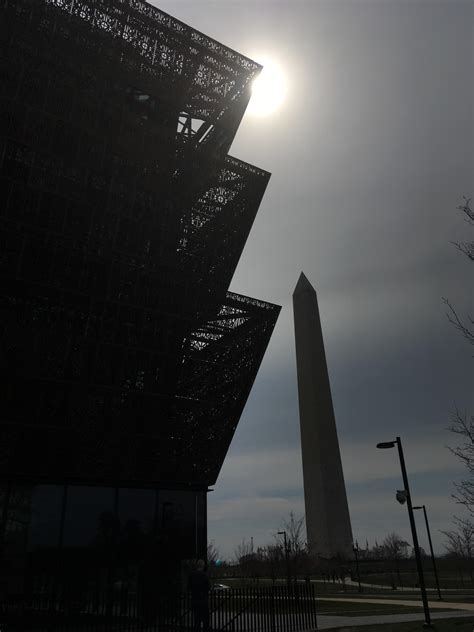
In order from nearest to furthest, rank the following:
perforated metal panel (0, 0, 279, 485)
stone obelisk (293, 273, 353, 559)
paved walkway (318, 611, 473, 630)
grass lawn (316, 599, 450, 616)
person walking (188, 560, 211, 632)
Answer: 1. person walking (188, 560, 211, 632)
2. paved walkway (318, 611, 473, 630)
3. perforated metal panel (0, 0, 279, 485)
4. grass lawn (316, 599, 450, 616)
5. stone obelisk (293, 273, 353, 559)

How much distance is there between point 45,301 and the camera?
1938 centimetres

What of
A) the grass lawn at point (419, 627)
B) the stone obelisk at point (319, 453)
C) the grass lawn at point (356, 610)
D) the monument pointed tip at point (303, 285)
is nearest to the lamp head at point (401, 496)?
the grass lawn at point (419, 627)

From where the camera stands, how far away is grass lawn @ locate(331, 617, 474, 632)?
1473 centimetres

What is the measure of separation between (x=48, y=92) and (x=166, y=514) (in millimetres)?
17521

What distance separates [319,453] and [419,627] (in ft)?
117

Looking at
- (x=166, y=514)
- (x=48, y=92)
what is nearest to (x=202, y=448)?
(x=166, y=514)

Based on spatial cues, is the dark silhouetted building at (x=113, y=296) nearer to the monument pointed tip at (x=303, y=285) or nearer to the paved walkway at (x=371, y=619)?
the paved walkway at (x=371, y=619)

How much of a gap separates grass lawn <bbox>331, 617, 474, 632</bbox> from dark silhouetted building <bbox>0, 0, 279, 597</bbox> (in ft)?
25.5

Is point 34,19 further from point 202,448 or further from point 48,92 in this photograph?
point 202,448

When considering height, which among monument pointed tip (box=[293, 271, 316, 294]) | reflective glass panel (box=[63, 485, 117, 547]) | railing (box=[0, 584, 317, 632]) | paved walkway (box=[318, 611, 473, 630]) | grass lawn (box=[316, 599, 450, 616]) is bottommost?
grass lawn (box=[316, 599, 450, 616])

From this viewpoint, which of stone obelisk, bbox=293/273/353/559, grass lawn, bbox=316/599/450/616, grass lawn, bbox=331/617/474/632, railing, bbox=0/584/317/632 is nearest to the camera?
grass lawn, bbox=331/617/474/632

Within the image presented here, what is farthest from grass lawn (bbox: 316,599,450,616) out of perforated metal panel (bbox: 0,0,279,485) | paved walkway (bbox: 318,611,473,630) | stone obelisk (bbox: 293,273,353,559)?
stone obelisk (bbox: 293,273,353,559)

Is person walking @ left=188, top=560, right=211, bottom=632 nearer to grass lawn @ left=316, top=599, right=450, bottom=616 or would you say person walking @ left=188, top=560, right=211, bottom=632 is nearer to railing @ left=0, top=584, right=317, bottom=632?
railing @ left=0, top=584, right=317, bottom=632

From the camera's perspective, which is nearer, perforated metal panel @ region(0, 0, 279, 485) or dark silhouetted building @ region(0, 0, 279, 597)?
dark silhouetted building @ region(0, 0, 279, 597)
